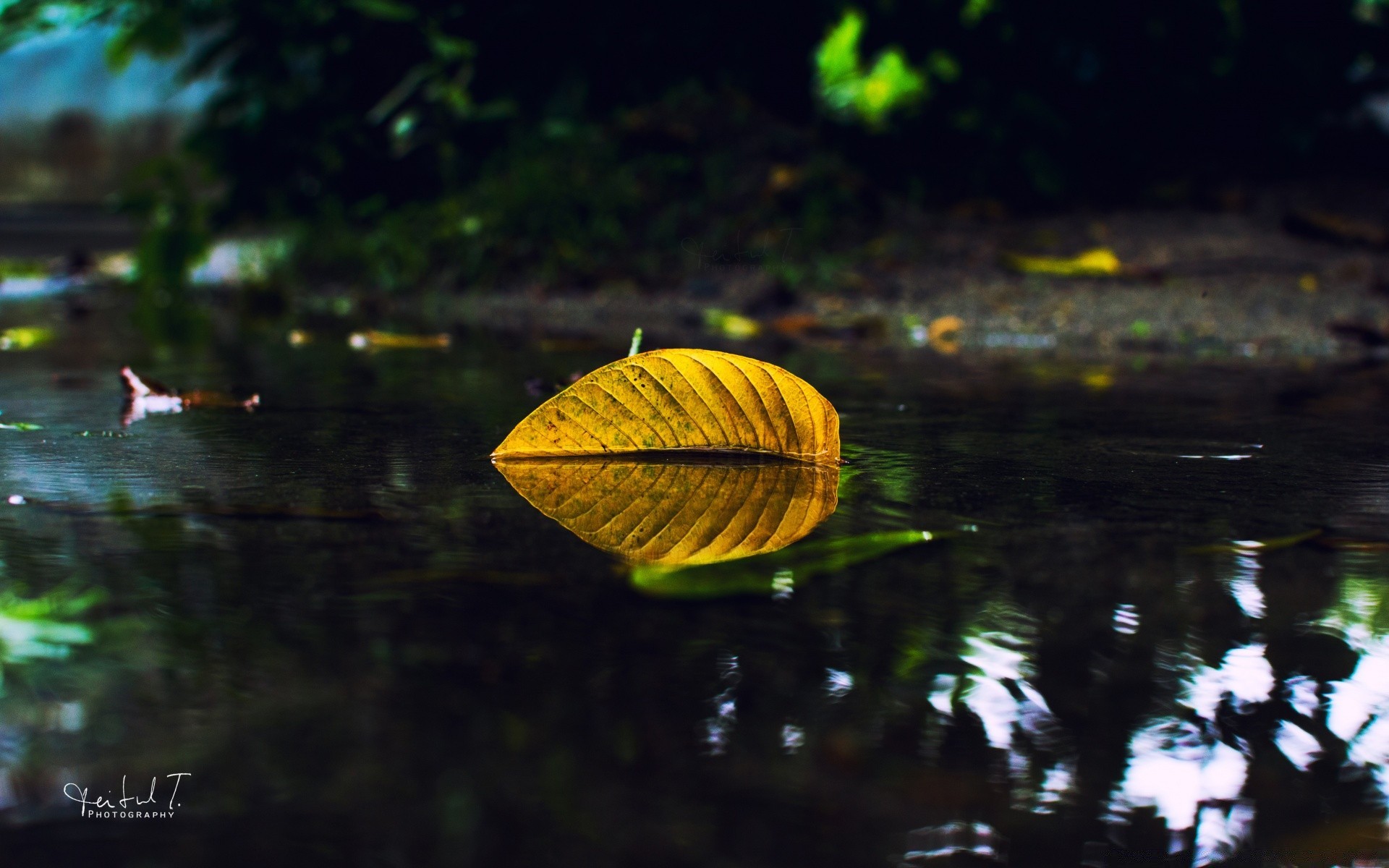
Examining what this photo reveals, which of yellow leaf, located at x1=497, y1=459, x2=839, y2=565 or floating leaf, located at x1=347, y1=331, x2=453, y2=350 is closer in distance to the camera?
yellow leaf, located at x1=497, y1=459, x2=839, y2=565

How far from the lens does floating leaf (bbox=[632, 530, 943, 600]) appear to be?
108cm

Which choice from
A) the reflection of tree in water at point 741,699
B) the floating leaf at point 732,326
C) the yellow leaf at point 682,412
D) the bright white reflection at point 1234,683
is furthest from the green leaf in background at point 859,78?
the bright white reflection at point 1234,683

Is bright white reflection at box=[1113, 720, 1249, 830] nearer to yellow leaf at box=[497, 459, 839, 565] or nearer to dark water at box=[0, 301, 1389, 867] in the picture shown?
dark water at box=[0, 301, 1389, 867]

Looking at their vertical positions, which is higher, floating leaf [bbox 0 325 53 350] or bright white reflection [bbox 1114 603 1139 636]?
floating leaf [bbox 0 325 53 350]

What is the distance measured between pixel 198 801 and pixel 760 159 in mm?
5232

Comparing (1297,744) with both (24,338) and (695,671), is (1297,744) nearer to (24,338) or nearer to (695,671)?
(695,671)

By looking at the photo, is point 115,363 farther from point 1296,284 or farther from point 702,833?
point 1296,284

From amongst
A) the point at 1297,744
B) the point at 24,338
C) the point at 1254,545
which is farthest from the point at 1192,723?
the point at 24,338

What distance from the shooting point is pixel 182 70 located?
563 centimetres

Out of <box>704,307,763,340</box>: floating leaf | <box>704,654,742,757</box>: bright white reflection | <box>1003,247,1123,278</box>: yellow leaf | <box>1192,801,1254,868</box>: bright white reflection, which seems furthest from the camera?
<box>1003,247,1123,278</box>: yellow leaf

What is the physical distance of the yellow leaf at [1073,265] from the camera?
183 inches

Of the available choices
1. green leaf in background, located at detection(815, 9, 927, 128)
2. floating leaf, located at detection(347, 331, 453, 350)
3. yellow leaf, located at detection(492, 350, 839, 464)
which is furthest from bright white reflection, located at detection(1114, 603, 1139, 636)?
green leaf in background, located at detection(815, 9, 927, 128)
